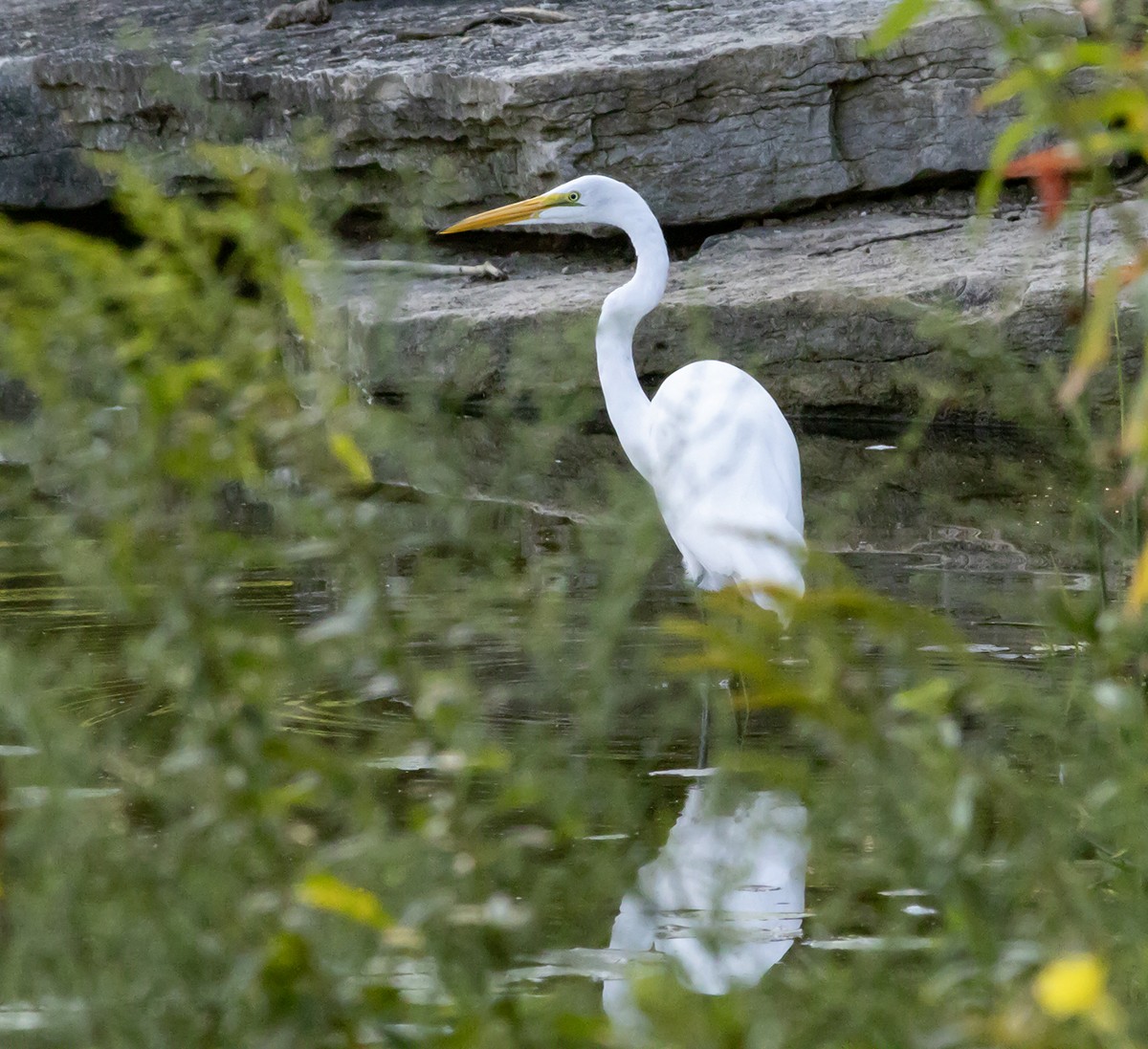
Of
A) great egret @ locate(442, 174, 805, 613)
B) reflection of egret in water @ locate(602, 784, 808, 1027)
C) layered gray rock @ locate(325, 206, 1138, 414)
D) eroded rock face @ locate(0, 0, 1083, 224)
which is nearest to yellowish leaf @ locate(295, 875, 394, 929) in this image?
reflection of egret in water @ locate(602, 784, 808, 1027)

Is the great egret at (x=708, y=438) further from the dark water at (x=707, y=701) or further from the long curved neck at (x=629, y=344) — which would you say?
the dark water at (x=707, y=701)

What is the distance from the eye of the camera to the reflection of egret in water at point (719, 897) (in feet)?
3.01

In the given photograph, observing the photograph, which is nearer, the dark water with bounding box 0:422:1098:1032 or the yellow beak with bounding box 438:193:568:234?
the dark water with bounding box 0:422:1098:1032

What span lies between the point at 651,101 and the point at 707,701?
4906mm

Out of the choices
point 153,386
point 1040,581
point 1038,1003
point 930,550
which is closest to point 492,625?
point 153,386

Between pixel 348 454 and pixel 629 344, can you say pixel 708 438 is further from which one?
pixel 348 454

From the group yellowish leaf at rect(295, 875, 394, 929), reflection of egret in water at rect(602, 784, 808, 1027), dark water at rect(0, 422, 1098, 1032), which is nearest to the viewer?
yellowish leaf at rect(295, 875, 394, 929)

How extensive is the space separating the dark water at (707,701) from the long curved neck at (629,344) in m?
0.22

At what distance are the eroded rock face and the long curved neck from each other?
2.80 meters

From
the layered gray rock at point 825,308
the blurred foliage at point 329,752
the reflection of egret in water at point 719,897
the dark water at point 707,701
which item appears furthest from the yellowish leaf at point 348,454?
the layered gray rock at point 825,308

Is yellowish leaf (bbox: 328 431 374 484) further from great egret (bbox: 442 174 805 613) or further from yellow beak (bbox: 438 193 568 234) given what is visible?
yellow beak (bbox: 438 193 568 234)

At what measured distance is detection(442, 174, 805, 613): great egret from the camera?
3254 mm

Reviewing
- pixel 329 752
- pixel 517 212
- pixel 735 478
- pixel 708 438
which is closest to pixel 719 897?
pixel 329 752

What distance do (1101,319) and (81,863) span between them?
23.8 inches
